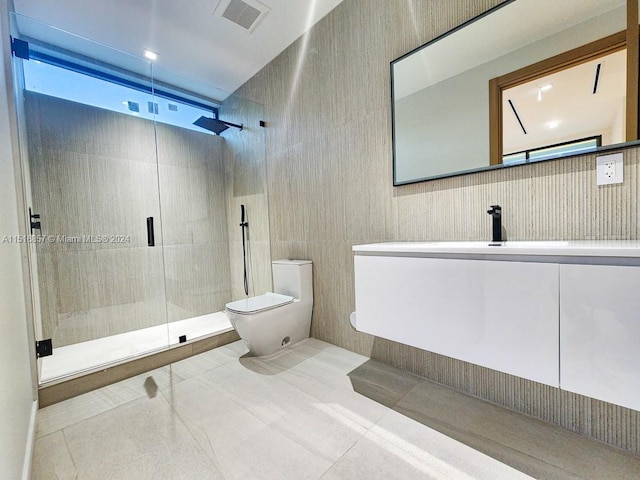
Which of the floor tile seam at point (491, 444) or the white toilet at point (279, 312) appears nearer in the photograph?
the floor tile seam at point (491, 444)

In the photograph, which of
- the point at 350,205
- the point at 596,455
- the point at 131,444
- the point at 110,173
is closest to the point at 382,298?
the point at 350,205

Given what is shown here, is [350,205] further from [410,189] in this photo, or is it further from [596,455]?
[596,455]

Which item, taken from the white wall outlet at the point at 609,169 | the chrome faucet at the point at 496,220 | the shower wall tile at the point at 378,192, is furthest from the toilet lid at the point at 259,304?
the white wall outlet at the point at 609,169

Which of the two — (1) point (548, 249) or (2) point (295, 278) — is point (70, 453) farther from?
(1) point (548, 249)

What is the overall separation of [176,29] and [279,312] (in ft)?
7.93

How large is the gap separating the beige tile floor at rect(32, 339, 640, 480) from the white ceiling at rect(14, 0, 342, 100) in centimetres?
262

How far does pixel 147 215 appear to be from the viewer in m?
2.50

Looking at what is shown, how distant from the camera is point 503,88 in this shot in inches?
54.4

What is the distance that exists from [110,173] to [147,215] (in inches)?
18.0

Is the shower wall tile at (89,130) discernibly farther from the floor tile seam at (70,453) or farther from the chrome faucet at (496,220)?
the chrome faucet at (496,220)

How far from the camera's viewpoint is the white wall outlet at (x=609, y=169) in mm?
1087

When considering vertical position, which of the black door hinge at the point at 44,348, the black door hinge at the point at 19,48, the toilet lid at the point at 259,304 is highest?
the black door hinge at the point at 19,48

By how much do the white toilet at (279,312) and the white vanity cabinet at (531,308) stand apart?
0.96m

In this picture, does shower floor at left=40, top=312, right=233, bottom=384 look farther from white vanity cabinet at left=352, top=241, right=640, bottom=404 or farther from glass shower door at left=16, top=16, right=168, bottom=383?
white vanity cabinet at left=352, top=241, right=640, bottom=404
